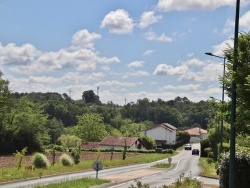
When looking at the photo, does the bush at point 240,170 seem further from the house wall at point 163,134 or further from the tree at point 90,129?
Result: the house wall at point 163,134

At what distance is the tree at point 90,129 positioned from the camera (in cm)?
10669

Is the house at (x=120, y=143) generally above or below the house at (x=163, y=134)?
below

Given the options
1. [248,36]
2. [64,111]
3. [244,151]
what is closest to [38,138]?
[244,151]

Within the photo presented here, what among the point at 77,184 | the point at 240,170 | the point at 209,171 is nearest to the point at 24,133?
the point at 209,171

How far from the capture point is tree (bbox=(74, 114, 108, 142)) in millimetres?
106688

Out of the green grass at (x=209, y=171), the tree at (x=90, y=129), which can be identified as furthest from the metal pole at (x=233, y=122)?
the tree at (x=90, y=129)

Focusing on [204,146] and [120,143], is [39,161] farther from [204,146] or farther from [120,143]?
[120,143]

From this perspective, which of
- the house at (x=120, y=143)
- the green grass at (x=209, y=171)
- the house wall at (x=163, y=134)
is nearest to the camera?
the green grass at (x=209, y=171)

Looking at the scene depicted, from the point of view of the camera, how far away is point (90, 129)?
108312 mm

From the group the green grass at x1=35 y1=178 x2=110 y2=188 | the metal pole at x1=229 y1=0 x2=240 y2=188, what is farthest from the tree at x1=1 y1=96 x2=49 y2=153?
the metal pole at x1=229 y1=0 x2=240 y2=188

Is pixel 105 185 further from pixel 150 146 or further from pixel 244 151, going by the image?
pixel 150 146

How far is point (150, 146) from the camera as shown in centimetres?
10044

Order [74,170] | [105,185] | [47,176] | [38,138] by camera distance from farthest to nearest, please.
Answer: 1. [38,138]
2. [74,170]
3. [47,176]
4. [105,185]

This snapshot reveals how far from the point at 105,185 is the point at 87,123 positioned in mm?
79639
